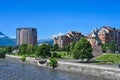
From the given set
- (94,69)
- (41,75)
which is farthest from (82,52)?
(41,75)

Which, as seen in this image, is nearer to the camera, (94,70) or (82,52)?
(94,70)

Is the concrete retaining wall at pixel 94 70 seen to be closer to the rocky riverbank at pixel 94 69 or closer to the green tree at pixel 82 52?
the rocky riverbank at pixel 94 69

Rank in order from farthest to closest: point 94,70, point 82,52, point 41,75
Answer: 1. point 82,52
2. point 41,75
3. point 94,70

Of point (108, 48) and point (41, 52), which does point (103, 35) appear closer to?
point (108, 48)

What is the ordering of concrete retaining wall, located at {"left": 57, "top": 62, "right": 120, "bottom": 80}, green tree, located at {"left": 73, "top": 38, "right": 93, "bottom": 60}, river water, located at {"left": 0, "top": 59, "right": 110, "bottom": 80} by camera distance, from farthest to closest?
1. green tree, located at {"left": 73, "top": 38, "right": 93, "bottom": 60}
2. river water, located at {"left": 0, "top": 59, "right": 110, "bottom": 80}
3. concrete retaining wall, located at {"left": 57, "top": 62, "right": 120, "bottom": 80}

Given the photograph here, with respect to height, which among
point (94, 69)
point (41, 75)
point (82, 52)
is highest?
point (82, 52)

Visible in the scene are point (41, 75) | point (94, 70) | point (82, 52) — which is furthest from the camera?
point (82, 52)

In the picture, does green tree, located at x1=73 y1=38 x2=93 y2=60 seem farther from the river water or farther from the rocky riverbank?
the river water

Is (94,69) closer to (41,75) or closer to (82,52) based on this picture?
(41,75)

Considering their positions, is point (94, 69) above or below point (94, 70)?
above

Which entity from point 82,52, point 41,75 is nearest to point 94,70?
point 41,75

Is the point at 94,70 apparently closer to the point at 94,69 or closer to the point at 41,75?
the point at 94,69

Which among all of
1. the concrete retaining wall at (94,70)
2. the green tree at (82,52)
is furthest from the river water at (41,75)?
the green tree at (82,52)

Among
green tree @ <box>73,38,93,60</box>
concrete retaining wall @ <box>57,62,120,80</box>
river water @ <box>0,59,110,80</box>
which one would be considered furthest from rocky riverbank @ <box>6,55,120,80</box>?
green tree @ <box>73,38,93,60</box>
